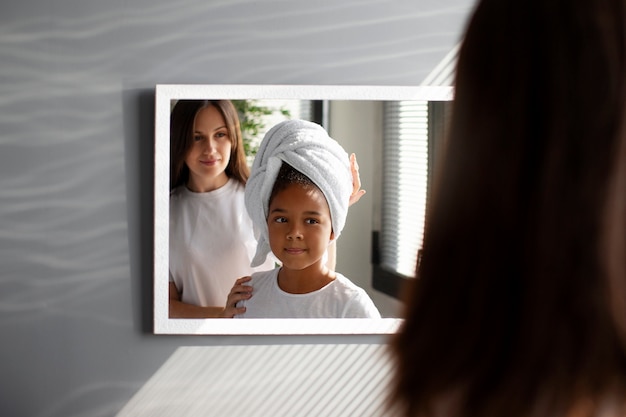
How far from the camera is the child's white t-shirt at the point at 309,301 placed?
2.53 meters

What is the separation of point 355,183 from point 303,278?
34 centimetres

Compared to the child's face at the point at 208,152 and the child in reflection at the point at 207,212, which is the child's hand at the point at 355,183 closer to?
the child in reflection at the point at 207,212

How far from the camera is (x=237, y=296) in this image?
2.51 meters

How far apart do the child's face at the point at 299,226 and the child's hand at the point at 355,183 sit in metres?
0.10

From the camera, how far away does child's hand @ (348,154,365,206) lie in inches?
99.9

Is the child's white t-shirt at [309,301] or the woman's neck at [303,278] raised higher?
the woman's neck at [303,278]

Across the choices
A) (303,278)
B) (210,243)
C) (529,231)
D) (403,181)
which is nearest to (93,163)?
(210,243)

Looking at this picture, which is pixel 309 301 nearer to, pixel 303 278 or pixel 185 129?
pixel 303 278

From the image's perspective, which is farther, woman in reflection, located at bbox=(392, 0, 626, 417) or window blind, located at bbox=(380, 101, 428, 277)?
window blind, located at bbox=(380, 101, 428, 277)

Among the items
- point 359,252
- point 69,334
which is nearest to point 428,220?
point 359,252

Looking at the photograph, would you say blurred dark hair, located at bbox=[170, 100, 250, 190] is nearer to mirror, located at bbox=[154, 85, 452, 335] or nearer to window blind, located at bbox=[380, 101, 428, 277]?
mirror, located at bbox=[154, 85, 452, 335]

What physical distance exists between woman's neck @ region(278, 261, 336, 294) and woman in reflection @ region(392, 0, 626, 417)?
1.96 metres

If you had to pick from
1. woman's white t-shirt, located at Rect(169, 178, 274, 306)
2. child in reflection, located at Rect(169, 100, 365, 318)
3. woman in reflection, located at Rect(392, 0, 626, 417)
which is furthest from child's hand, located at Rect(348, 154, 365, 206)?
woman in reflection, located at Rect(392, 0, 626, 417)

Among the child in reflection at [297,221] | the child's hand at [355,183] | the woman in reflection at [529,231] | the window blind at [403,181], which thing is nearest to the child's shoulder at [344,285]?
the child in reflection at [297,221]
